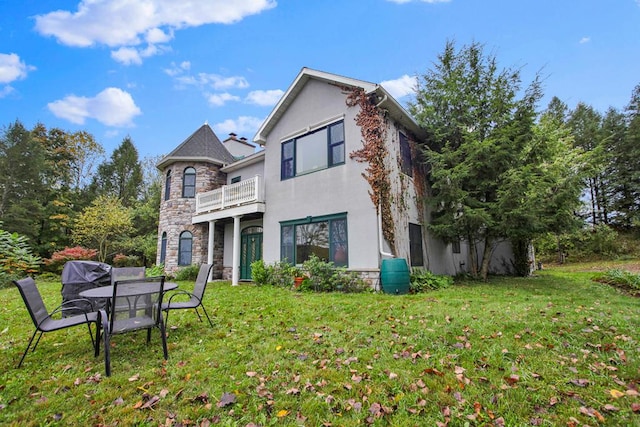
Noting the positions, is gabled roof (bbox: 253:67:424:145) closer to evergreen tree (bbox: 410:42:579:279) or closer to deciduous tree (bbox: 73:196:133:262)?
evergreen tree (bbox: 410:42:579:279)

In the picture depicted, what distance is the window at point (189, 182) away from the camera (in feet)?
50.2

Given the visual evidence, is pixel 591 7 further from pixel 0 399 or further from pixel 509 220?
pixel 0 399

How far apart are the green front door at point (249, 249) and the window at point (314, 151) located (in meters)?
3.57

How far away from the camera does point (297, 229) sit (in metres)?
10.6

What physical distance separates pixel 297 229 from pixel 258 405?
7960mm

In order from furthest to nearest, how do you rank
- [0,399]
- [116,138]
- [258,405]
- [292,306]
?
[116,138] < [292,306] < [0,399] < [258,405]

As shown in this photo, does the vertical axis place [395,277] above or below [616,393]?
above

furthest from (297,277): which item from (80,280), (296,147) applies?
(80,280)

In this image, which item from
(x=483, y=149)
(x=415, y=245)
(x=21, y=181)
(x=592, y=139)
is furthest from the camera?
(x=592, y=139)

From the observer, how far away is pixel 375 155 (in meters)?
8.95

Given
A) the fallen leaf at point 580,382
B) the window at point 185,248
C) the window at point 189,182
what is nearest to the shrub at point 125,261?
the window at point 185,248

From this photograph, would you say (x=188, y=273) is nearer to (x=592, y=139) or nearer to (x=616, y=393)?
(x=616, y=393)

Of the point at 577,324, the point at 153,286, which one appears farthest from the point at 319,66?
the point at 577,324

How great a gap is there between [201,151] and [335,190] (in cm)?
916
